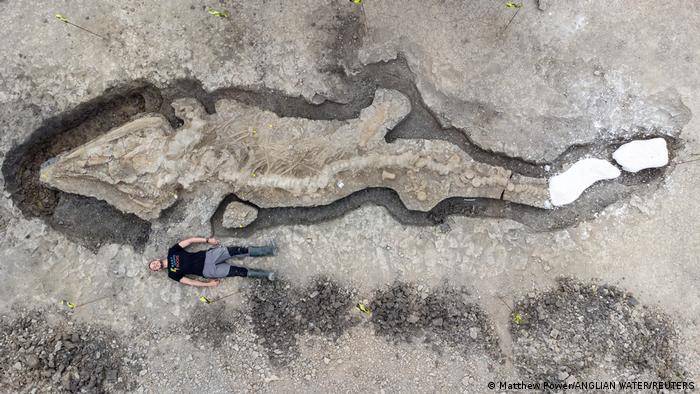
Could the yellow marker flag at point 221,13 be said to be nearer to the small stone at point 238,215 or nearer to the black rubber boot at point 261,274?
the small stone at point 238,215

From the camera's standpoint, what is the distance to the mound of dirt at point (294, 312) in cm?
553

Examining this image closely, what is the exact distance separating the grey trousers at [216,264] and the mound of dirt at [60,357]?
4.65 ft

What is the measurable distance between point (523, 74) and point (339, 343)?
13.5ft

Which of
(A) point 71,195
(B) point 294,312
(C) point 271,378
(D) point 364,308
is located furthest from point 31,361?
(D) point 364,308

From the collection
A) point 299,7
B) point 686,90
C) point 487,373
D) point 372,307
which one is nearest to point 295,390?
point 372,307

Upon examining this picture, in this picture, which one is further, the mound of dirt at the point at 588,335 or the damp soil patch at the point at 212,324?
the damp soil patch at the point at 212,324

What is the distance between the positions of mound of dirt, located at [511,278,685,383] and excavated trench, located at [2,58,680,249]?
3.13 ft

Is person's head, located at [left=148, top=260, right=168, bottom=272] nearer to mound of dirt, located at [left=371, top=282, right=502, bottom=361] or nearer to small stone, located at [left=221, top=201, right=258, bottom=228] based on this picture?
small stone, located at [left=221, top=201, right=258, bottom=228]

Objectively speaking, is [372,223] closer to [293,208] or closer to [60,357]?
[293,208]

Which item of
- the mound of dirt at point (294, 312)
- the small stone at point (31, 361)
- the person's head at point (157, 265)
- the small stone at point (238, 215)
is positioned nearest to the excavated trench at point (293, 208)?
the small stone at point (238, 215)

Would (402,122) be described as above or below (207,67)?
below

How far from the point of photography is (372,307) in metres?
5.58

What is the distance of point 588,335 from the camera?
5.43m

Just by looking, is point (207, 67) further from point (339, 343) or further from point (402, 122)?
point (339, 343)
